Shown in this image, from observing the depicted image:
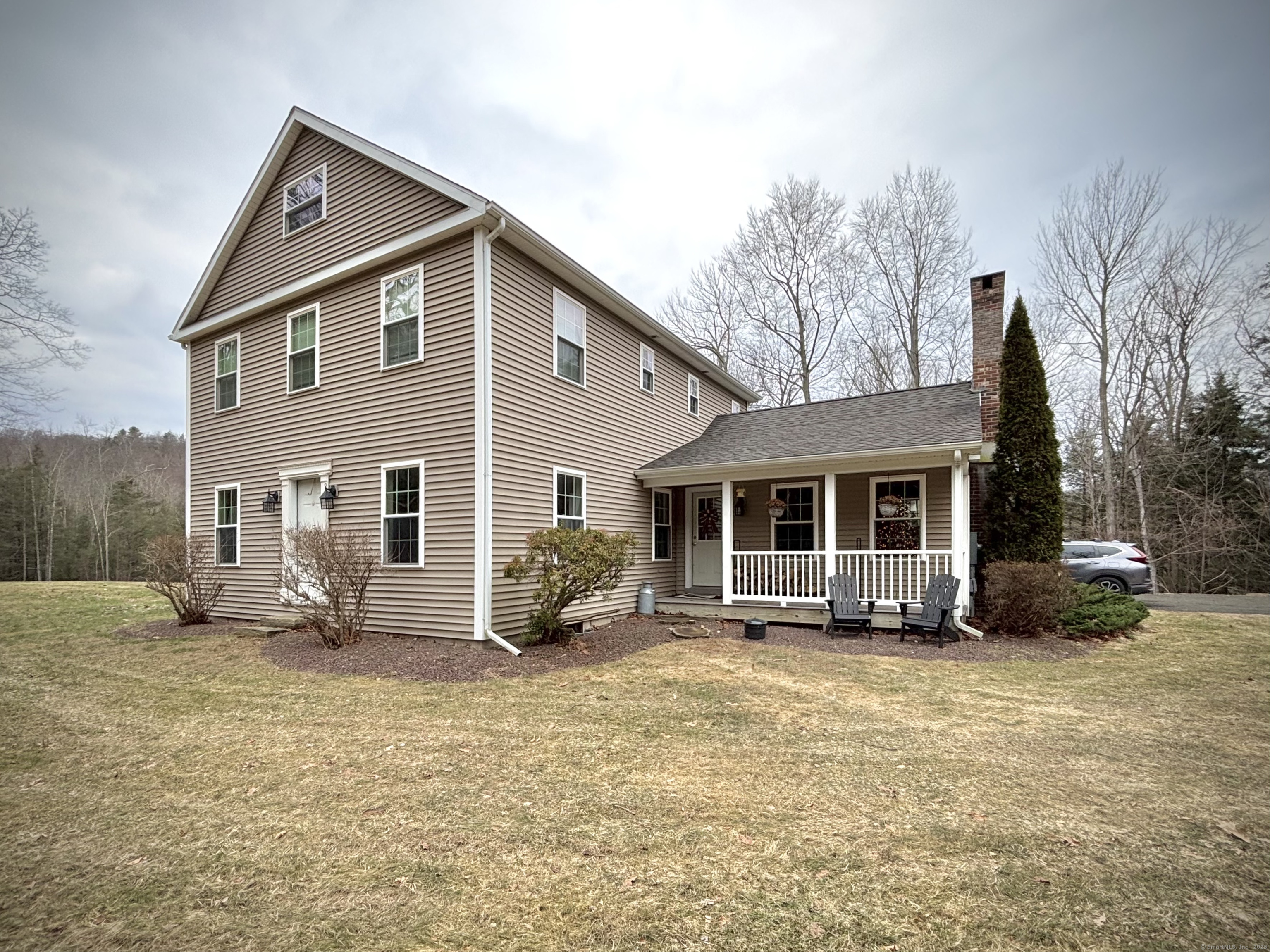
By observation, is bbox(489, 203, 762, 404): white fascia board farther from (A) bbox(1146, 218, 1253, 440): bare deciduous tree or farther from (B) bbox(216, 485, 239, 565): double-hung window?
(A) bbox(1146, 218, 1253, 440): bare deciduous tree

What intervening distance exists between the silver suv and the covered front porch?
17.1 feet

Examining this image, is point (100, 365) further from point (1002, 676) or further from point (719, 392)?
point (1002, 676)

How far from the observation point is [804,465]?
1034cm

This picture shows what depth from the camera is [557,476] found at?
959cm

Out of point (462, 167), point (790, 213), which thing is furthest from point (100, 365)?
point (790, 213)

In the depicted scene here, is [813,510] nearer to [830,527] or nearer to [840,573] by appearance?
[840,573]

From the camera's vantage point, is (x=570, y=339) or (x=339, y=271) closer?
(x=339, y=271)

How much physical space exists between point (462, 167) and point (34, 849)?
657 inches

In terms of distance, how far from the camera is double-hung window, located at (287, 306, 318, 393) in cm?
1009

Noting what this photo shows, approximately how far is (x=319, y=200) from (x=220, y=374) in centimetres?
406

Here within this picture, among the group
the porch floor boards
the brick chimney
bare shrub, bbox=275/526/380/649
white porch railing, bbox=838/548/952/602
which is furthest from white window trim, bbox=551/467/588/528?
the brick chimney

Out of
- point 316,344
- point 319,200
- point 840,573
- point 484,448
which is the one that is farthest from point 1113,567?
point 319,200

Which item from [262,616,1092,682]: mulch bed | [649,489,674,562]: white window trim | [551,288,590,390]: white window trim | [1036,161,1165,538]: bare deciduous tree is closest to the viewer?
[262,616,1092,682]: mulch bed

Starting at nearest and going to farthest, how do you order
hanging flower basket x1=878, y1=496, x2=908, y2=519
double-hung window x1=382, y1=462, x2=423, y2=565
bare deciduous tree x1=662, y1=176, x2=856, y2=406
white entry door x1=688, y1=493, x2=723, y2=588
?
double-hung window x1=382, y1=462, x2=423, y2=565 < hanging flower basket x1=878, y1=496, x2=908, y2=519 < white entry door x1=688, y1=493, x2=723, y2=588 < bare deciduous tree x1=662, y1=176, x2=856, y2=406
